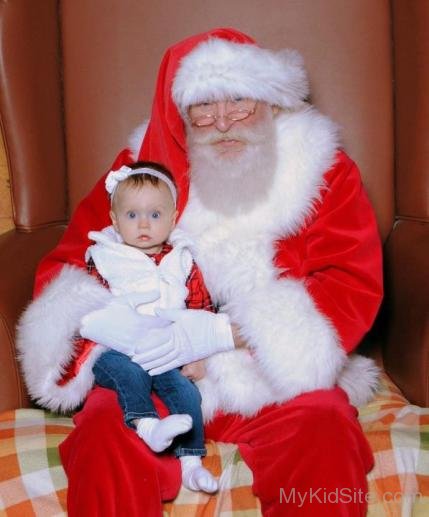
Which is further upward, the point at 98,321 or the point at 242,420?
the point at 98,321

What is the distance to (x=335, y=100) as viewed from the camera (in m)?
1.99

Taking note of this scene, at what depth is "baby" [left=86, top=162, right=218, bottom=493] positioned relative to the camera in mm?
1460

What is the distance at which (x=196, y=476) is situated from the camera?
1.39 metres

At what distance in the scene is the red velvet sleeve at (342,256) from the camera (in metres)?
→ 1.57

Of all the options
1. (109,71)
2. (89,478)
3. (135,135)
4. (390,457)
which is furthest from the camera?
(109,71)

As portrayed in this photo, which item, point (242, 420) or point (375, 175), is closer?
point (242, 420)

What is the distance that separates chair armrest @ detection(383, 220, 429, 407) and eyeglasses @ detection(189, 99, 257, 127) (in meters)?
0.50

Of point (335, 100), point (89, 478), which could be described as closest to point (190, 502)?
point (89, 478)

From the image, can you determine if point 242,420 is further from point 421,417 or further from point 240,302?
Result: point 421,417

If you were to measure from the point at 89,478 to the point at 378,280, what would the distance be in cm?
68

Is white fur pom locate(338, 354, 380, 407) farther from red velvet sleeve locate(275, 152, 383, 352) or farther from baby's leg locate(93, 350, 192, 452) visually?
baby's leg locate(93, 350, 192, 452)

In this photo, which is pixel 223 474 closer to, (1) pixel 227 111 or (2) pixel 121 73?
(1) pixel 227 111

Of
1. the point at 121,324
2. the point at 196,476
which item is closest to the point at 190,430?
the point at 196,476

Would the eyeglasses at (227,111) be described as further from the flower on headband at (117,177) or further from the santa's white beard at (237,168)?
the flower on headband at (117,177)
